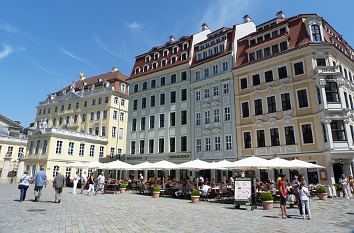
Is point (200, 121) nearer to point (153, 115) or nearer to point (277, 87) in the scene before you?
point (153, 115)

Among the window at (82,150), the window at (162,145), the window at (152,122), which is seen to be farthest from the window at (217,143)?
the window at (82,150)

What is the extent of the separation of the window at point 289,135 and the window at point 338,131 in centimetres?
353

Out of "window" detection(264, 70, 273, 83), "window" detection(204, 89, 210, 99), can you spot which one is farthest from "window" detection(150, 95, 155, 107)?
"window" detection(264, 70, 273, 83)

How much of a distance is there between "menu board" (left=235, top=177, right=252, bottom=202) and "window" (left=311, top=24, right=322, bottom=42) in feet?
61.8

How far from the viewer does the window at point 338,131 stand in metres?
24.2

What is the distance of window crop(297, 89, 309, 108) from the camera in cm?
2638

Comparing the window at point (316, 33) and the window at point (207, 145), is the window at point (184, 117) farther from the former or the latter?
the window at point (316, 33)

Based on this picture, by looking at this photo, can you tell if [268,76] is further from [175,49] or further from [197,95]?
[175,49]

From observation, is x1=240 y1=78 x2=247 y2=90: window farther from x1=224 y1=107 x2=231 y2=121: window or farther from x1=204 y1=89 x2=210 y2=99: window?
x1=204 y1=89 x2=210 y2=99: window

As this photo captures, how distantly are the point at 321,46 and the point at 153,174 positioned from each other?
2615cm

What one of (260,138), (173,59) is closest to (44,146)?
(173,59)

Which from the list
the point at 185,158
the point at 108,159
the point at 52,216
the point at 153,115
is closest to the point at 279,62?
the point at 185,158

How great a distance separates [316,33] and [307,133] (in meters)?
10.4

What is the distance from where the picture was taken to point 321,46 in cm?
2616
